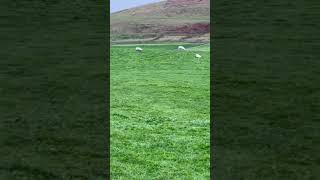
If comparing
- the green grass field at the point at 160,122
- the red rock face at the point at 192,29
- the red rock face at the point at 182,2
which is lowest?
the red rock face at the point at 192,29

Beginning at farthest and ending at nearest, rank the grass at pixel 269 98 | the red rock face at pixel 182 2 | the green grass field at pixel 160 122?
the red rock face at pixel 182 2, the green grass field at pixel 160 122, the grass at pixel 269 98

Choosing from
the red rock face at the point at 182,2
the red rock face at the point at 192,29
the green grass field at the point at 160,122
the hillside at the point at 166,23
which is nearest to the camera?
the green grass field at the point at 160,122

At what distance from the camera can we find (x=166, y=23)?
36000mm

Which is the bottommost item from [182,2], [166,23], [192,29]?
[192,29]

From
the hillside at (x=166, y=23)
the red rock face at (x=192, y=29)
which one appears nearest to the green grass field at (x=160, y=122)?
the hillside at (x=166, y=23)

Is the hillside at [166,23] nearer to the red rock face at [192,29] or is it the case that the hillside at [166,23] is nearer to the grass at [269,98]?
the red rock face at [192,29]

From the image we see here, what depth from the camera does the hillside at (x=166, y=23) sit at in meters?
33.8

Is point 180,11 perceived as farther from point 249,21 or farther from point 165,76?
point 165,76

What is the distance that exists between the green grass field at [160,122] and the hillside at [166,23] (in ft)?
43.6
